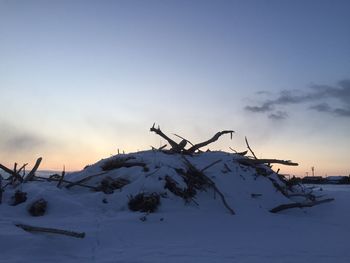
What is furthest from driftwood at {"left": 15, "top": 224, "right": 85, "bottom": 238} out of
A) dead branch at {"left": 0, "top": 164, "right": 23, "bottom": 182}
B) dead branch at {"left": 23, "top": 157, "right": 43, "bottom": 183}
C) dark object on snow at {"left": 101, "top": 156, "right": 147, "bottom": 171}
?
dead branch at {"left": 23, "top": 157, "right": 43, "bottom": 183}

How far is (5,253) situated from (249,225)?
4138 mm

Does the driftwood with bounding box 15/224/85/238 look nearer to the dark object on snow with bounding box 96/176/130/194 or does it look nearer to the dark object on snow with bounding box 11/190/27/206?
the dark object on snow with bounding box 11/190/27/206

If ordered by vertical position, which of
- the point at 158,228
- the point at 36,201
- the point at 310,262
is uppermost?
the point at 36,201

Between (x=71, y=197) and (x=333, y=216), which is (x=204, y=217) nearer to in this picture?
(x=71, y=197)

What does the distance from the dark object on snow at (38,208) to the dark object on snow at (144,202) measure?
1.49 m

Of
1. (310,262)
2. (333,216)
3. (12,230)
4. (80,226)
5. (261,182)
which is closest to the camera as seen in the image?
(310,262)

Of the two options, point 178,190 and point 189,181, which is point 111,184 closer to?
point 178,190

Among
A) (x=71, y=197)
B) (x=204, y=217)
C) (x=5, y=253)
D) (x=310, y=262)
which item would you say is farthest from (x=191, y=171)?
(x=5, y=253)

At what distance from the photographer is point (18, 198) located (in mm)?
7895

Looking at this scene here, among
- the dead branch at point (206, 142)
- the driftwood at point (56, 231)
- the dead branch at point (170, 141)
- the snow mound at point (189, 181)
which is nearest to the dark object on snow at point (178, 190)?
the snow mound at point (189, 181)

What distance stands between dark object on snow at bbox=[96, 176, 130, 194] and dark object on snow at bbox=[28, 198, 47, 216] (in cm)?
136

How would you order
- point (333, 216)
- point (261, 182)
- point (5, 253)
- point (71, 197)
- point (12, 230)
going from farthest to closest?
point (261, 182) < point (333, 216) < point (71, 197) < point (12, 230) < point (5, 253)

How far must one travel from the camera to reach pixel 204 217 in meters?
7.44

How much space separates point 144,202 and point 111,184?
1461 mm
